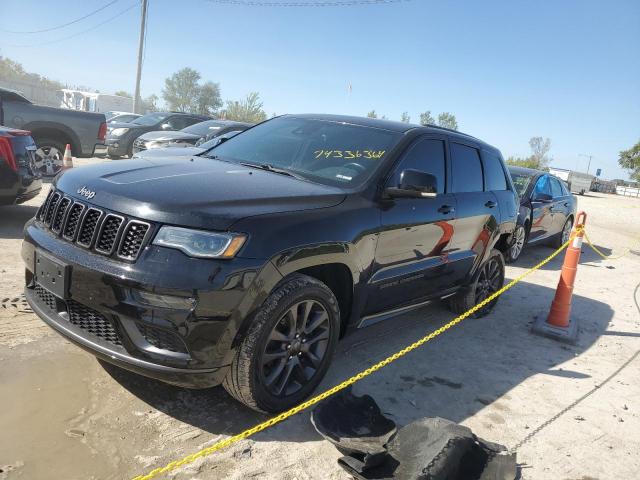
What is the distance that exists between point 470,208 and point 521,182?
5130 millimetres

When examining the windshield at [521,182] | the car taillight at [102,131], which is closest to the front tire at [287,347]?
the windshield at [521,182]

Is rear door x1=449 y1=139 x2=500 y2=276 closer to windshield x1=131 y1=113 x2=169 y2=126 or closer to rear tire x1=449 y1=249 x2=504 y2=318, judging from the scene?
rear tire x1=449 y1=249 x2=504 y2=318

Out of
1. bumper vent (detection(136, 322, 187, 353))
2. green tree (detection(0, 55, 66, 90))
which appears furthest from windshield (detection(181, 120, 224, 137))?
green tree (detection(0, 55, 66, 90))

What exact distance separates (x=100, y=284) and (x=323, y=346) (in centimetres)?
136

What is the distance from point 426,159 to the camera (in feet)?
13.5

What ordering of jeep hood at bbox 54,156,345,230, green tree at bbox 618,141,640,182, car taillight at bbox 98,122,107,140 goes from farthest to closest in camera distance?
green tree at bbox 618,141,640,182 < car taillight at bbox 98,122,107,140 < jeep hood at bbox 54,156,345,230

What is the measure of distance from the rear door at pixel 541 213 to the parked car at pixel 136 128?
10.9 m

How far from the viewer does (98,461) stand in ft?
8.20

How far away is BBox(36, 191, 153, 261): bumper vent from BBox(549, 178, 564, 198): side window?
30.0ft

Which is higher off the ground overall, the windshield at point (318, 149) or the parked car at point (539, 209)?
the windshield at point (318, 149)

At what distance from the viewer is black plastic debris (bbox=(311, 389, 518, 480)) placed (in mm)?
2521

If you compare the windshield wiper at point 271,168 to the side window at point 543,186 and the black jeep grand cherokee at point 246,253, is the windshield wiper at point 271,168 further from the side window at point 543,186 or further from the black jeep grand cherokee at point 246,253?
the side window at point 543,186

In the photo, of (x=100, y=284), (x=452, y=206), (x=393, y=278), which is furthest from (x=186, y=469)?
(x=452, y=206)

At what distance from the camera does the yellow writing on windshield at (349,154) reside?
147 inches
